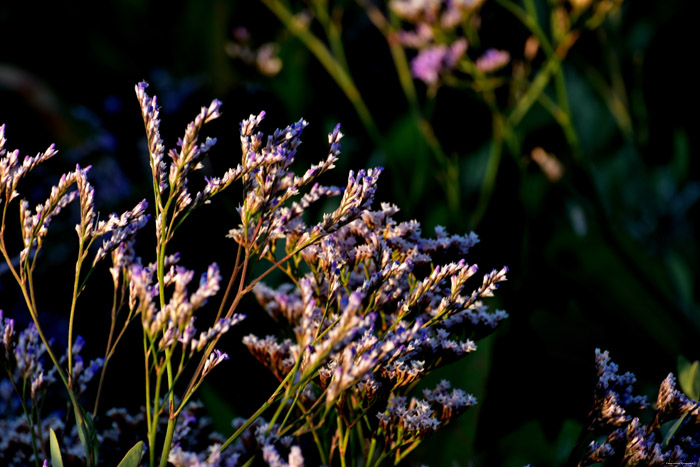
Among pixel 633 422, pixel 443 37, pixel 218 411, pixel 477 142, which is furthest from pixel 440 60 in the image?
pixel 633 422

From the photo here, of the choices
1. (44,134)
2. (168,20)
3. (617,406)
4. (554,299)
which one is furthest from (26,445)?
(168,20)

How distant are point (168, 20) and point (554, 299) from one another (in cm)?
151

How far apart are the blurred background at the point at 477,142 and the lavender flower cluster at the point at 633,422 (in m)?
0.13

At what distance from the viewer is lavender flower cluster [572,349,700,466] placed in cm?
30

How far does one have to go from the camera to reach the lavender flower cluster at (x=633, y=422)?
0.99 ft

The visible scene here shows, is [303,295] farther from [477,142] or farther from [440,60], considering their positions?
[477,142]

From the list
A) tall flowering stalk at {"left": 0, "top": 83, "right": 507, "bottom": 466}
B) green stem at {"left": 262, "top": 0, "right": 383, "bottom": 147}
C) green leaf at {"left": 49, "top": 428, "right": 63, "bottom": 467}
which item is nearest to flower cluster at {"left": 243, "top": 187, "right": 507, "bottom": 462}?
tall flowering stalk at {"left": 0, "top": 83, "right": 507, "bottom": 466}

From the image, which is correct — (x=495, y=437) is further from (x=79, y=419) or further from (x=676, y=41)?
(x=676, y=41)

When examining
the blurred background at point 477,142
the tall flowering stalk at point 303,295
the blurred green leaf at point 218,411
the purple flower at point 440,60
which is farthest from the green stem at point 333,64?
the tall flowering stalk at point 303,295

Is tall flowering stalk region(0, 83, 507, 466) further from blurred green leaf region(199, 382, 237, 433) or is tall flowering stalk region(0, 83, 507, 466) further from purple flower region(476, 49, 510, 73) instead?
purple flower region(476, 49, 510, 73)

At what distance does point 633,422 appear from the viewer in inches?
12.0

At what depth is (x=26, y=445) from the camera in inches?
15.0

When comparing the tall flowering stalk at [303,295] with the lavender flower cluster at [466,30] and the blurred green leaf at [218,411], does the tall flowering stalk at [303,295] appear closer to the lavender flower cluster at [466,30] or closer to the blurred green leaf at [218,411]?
the blurred green leaf at [218,411]

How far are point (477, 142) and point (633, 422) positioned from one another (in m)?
1.04
